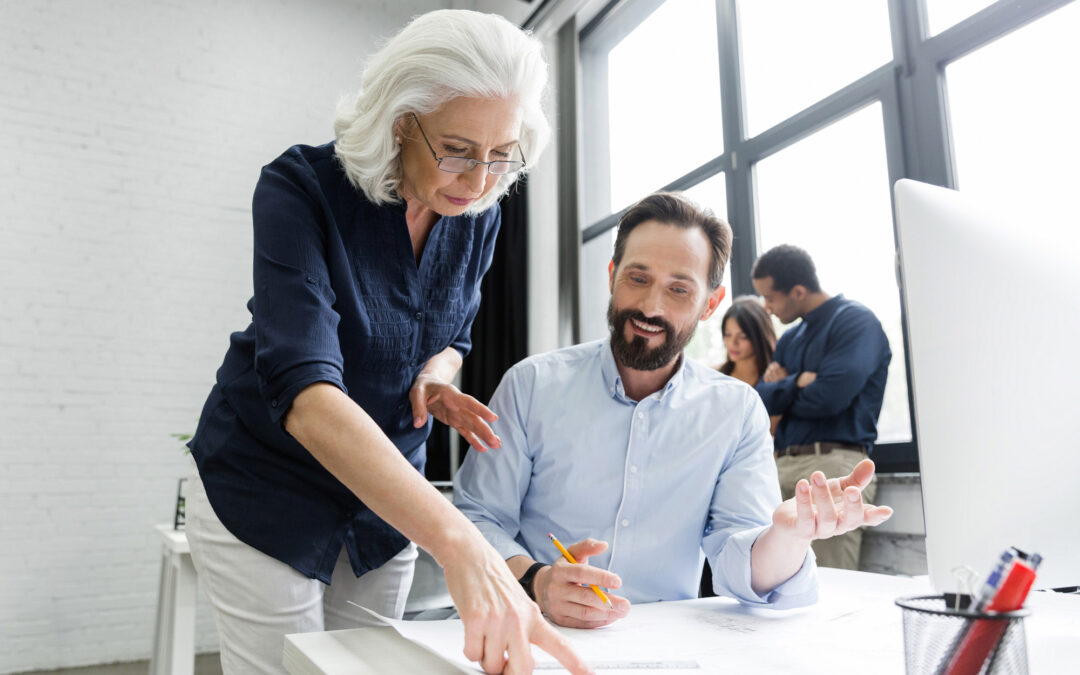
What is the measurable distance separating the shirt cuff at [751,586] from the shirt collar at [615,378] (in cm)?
31

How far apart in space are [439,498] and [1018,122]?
254cm

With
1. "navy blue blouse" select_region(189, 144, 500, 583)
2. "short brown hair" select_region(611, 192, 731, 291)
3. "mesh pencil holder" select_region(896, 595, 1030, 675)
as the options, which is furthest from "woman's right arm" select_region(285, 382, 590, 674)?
"short brown hair" select_region(611, 192, 731, 291)

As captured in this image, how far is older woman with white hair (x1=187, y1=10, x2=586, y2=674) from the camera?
3.29ft

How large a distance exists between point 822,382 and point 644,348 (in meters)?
1.44

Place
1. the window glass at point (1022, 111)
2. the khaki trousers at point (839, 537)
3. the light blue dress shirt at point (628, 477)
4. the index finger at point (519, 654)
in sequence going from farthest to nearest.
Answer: the khaki trousers at point (839, 537), the window glass at point (1022, 111), the light blue dress shirt at point (628, 477), the index finger at point (519, 654)

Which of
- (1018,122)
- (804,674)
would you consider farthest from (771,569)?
(1018,122)

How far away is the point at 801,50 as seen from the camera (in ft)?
11.3

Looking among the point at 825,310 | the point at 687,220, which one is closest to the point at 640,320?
the point at 687,220

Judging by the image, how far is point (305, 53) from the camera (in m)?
5.14

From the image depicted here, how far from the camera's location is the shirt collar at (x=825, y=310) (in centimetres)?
275

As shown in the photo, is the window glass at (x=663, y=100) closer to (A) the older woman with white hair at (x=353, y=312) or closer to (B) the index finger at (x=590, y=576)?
(A) the older woman with white hair at (x=353, y=312)

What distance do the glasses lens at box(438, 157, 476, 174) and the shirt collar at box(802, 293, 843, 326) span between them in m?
2.00

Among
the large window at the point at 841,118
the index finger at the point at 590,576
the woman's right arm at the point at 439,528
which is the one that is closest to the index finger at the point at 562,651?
the woman's right arm at the point at 439,528

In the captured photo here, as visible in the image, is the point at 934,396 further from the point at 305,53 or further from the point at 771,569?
the point at 305,53
